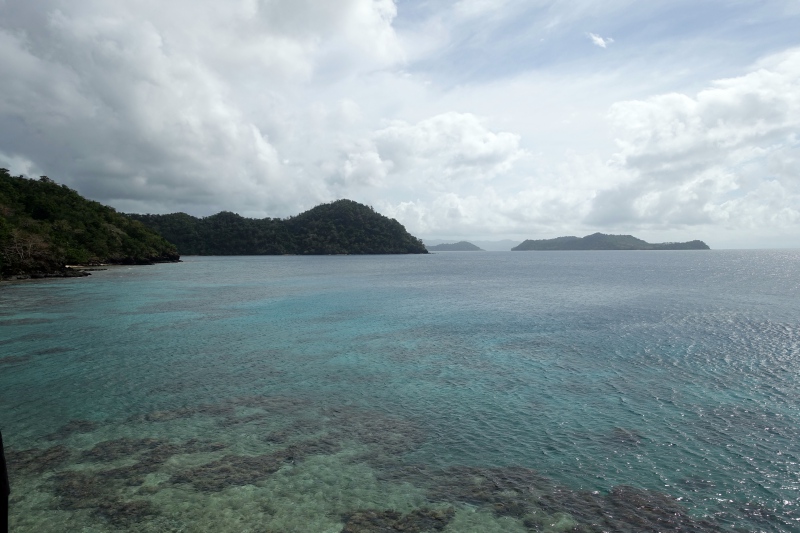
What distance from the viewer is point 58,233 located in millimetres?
77125

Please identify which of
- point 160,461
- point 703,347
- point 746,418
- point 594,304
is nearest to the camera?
point 160,461

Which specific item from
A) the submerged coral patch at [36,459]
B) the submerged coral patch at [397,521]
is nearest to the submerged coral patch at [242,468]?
the submerged coral patch at [397,521]

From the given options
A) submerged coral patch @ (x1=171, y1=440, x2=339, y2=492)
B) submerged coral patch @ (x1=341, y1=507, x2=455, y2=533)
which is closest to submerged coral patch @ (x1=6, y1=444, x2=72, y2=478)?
submerged coral patch @ (x1=171, y1=440, x2=339, y2=492)

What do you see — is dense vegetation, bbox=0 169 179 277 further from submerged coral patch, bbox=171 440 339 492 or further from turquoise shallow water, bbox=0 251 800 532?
submerged coral patch, bbox=171 440 339 492

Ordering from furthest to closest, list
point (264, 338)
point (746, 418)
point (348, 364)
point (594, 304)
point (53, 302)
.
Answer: point (594, 304) < point (53, 302) < point (264, 338) < point (348, 364) < point (746, 418)

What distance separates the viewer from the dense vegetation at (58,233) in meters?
60.2

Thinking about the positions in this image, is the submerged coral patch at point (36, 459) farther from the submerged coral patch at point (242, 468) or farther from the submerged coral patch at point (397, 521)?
the submerged coral patch at point (397, 521)

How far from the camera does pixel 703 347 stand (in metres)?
25.0

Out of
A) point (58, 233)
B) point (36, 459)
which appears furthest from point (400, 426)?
point (58, 233)

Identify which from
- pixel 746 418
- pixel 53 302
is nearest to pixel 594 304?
pixel 746 418

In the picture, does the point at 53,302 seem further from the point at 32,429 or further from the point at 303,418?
the point at 303,418

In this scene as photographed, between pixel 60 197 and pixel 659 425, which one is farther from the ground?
pixel 60 197

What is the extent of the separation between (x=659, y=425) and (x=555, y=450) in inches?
164

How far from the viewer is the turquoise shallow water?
32.2ft
